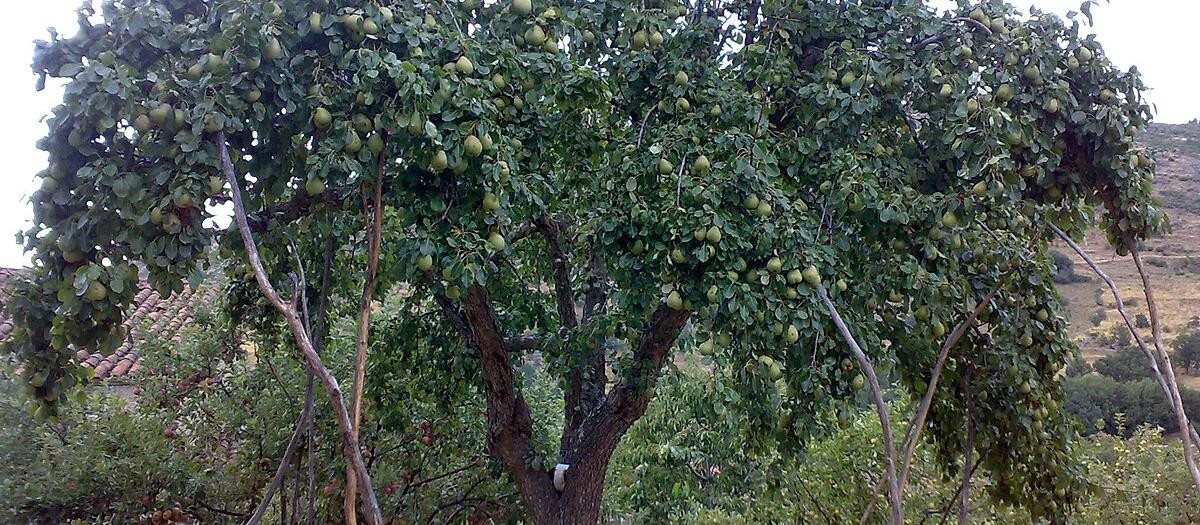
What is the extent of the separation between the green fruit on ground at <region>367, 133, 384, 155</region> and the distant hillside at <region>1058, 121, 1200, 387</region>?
1979cm

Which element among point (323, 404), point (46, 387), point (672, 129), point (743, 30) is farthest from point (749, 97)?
point (323, 404)

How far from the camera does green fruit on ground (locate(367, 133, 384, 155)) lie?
1.97 metres

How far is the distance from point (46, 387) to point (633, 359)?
6.22ft

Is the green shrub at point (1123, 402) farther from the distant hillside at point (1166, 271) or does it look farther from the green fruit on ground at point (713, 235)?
the green fruit on ground at point (713, 235)

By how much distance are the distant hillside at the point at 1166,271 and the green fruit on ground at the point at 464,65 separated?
1963cm

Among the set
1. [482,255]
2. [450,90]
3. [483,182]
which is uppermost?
[450,90]

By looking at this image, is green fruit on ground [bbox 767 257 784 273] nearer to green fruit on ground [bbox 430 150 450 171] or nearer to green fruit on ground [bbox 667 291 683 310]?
green fruit on ground [bbox 667 291 683 310]

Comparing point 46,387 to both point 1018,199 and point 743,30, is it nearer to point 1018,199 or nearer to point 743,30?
point 743,30

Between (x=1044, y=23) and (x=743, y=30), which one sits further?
(x=743, y=30)

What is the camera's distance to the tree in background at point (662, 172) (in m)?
1.82

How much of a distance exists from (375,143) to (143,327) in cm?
337

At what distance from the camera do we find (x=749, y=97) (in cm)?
251

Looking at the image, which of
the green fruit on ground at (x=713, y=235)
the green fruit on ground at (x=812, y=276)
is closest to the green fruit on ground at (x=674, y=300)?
the green fruit on ground at (x=713, y=235)

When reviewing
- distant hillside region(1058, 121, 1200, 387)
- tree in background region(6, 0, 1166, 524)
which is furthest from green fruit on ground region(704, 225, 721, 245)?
distant hillside region(1058, 121, 1200, 387)
